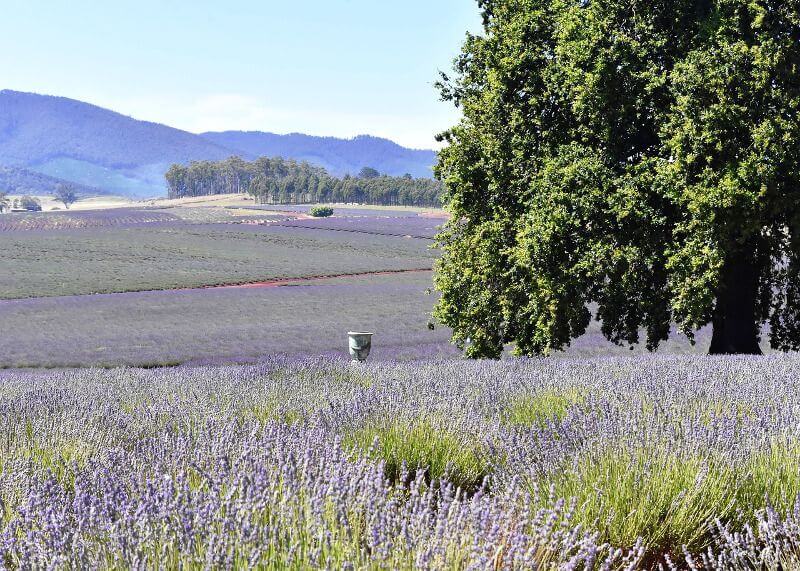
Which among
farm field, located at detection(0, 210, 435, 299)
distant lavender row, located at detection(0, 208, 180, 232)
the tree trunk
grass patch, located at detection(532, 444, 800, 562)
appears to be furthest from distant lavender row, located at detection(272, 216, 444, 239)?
grass patch, located at detection(532, 444, 800, 562)

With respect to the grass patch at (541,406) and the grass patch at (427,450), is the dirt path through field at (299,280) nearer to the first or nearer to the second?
the grass patch at (541,406)

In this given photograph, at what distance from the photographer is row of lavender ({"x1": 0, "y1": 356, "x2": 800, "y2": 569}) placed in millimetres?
2887

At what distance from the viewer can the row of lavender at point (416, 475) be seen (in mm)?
2887

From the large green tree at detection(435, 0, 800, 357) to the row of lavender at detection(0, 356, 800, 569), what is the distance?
648 centimetres

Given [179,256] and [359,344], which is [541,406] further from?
[179,256]

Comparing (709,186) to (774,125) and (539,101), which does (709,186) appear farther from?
(539,101)

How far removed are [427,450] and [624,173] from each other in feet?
38.5

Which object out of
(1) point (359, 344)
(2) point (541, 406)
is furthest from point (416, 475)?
(1) point (359, 344)

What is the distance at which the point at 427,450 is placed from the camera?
5.09 metres

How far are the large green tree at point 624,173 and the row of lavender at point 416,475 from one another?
21.3 feet

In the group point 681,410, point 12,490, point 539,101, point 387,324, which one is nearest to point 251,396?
point 12,490

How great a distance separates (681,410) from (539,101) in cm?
1232

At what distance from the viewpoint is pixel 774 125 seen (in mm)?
13188

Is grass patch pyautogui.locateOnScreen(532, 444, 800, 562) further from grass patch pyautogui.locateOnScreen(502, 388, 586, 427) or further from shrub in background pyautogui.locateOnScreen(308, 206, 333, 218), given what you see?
shrub in background pyautogui.locateOnScreen(308, 206, 333, 218)
